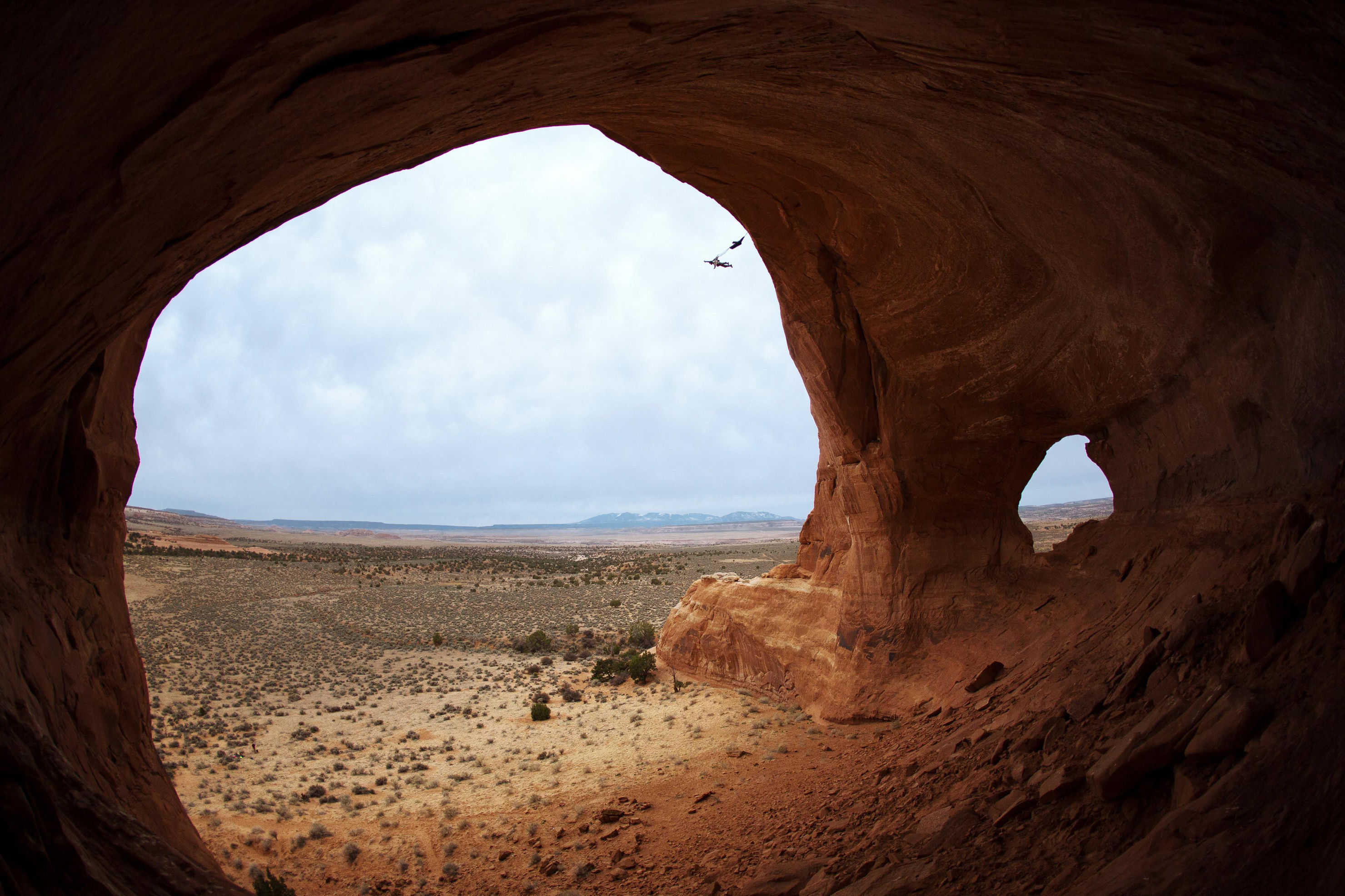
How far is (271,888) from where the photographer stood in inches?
305

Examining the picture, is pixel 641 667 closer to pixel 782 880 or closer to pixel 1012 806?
pixel 782 880

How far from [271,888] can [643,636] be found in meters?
18.7

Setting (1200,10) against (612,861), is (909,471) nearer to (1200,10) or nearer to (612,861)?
(612,861)

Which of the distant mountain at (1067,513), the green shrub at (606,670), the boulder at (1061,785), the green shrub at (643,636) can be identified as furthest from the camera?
the distant mountain at (1067,513)

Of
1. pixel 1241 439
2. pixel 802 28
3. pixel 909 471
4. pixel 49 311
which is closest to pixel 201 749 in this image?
pixel 49 311

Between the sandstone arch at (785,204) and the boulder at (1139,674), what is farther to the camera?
the boulder at (1139,674)

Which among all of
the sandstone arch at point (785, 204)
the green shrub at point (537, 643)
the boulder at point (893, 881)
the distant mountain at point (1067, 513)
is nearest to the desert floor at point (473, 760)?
the green shrub at point (537, 643)

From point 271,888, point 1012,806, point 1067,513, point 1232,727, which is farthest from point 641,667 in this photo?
point 1067,513

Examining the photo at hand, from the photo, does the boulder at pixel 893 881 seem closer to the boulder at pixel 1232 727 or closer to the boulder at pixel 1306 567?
the boulder at pixel 1232 727

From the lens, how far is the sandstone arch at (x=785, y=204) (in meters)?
3.70

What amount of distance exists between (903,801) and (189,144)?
8320mm

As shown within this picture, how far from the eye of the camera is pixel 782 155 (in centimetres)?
964

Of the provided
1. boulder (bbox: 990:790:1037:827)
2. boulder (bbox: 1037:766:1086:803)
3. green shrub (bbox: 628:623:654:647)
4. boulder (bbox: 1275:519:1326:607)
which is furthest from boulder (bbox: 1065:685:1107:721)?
green shrub (bbox: 628:623:654:647)

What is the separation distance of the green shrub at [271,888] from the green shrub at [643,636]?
17836 millimetres
